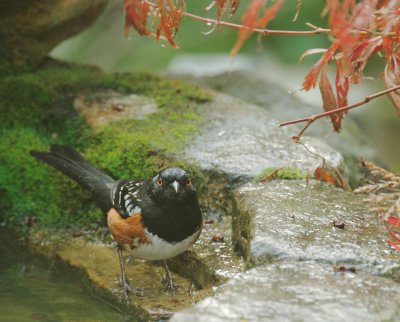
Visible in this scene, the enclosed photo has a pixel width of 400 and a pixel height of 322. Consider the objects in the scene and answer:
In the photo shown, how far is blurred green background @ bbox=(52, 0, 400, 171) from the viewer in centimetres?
954

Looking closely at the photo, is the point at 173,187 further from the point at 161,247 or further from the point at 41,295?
the point at 41,295

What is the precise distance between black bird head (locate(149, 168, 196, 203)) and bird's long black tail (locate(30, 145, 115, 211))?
588 mm

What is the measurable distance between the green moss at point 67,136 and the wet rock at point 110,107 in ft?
0.21

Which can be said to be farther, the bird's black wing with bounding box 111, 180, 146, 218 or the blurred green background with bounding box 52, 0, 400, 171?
the blurred green background with bounding box 52, 0, 400, 171

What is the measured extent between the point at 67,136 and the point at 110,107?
423 millimetres

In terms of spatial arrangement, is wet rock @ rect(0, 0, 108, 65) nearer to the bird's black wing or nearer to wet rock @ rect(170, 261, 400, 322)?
the bird's black wing

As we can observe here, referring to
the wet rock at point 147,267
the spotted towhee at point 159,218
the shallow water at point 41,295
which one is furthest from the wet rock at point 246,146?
the shallow water at point 41,295

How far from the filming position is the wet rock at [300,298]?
8.49 feet

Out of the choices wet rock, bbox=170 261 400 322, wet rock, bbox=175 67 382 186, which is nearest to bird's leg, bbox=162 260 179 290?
wet rock, bbox=170 261 400 322

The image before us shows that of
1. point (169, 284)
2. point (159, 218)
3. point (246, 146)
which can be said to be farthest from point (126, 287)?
point (246, 146)

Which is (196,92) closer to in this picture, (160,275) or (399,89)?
(160,275)

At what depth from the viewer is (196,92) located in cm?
573

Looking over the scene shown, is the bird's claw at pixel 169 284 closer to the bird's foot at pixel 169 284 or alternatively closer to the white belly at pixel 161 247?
the bird's foot at pixel 169 284

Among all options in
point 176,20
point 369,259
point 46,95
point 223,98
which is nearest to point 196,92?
point 223,98
